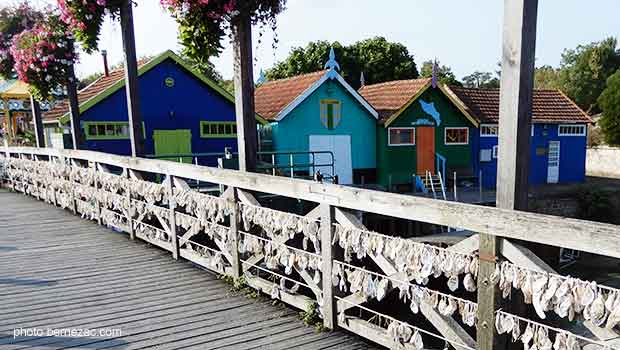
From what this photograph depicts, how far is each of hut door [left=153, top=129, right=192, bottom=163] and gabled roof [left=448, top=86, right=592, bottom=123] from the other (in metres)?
11.8

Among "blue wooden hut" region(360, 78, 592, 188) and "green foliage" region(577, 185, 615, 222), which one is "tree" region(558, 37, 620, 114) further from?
"green foliage" region(577, 185, 615, 222)

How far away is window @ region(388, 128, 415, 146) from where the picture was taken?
1792 cm

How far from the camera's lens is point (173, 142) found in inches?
554

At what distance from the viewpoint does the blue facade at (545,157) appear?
20.2 m

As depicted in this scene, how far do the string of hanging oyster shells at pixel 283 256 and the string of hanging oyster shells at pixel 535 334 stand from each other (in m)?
1.35

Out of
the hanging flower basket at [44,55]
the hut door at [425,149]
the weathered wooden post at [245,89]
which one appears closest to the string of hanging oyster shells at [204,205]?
the weathered wooden post at [245,89]

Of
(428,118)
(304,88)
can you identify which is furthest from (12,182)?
(428,118)

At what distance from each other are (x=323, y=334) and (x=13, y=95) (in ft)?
49.4

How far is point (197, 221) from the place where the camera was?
4516mm

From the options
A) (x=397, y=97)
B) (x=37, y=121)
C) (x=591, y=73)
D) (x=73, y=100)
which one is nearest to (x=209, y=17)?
(x=73, y=100)

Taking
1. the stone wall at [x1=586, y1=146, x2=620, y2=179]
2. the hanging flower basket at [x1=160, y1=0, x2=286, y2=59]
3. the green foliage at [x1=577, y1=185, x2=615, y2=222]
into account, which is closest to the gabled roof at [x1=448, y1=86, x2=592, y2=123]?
the green foliage at [x1=577, y1=185, x2=615, y2=222]

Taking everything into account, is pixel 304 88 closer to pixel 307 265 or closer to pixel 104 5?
pixel 104 5

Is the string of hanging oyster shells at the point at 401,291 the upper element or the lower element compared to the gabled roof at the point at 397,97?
lower

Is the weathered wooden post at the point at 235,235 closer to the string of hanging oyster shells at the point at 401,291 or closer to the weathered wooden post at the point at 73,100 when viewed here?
the string of hanging oyster shells at the point at 401,291
